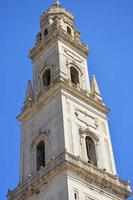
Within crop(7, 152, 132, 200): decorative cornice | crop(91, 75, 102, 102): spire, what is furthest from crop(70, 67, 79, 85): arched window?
crop(7, 152, 132, 200): decorative cornice

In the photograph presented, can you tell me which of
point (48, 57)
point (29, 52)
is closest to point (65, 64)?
point (48, 57)

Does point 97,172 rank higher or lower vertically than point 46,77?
lower

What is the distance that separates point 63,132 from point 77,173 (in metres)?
4.18

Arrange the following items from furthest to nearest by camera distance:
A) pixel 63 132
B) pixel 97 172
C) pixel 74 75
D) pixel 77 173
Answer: pixel 74 75 → pixel 63 132 → pixel 97 172 → pixel 77 173

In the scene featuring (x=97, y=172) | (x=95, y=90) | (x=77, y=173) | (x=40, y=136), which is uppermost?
(x=95, y=90)

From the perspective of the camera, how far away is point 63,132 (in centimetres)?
3900

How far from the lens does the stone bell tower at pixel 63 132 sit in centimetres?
3638

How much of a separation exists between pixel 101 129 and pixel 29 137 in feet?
21.8

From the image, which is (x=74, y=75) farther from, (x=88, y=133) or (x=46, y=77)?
(x=88, y=133)

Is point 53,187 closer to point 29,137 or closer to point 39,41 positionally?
point 29,137

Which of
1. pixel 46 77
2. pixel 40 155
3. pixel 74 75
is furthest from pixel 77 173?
pixel 46 77

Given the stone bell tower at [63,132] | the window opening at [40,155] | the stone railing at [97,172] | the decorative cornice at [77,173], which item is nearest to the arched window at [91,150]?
the stone bell tower at [63,132]

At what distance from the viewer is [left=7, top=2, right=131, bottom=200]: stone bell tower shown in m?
36.4

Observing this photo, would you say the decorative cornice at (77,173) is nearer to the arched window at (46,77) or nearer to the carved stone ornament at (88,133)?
the carved stone ornament at (88,133)
